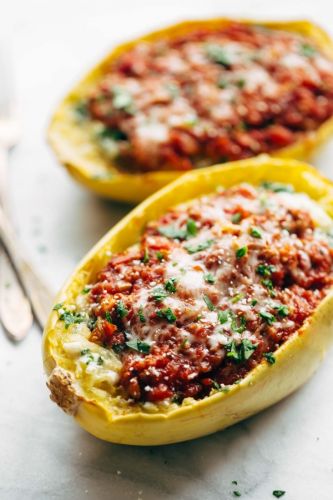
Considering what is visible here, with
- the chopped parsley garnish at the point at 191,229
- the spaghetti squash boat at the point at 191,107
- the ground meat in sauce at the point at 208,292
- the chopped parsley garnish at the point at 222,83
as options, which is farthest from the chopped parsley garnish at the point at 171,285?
the chopped parsley garnish at the point at 222,83

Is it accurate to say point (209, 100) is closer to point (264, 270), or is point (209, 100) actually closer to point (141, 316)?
point (264, 270)

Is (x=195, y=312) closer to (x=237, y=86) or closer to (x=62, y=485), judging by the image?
(x=62, y=485)

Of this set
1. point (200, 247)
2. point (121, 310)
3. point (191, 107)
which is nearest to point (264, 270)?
point (200, 247)

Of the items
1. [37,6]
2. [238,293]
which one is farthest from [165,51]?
[238,293]

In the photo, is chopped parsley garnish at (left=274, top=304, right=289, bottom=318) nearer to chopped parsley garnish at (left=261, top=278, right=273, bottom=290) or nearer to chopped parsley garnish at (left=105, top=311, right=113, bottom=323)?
chopped parsley garnish at (left=261, top=278, right=273, bottom=290)

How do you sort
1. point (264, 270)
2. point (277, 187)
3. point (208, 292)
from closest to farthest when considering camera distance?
1. point (208, 292)
2. point (264, 270)
3. point (277, 187)

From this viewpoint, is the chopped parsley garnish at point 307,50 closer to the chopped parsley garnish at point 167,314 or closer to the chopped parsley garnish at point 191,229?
the chopped parsley garnish at point 191,229

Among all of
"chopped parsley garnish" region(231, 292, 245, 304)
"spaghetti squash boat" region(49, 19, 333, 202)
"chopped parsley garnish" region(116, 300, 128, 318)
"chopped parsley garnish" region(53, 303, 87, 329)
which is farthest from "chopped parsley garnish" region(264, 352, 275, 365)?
"spaghetti squash boat" region(49, 19, 333, 202)
